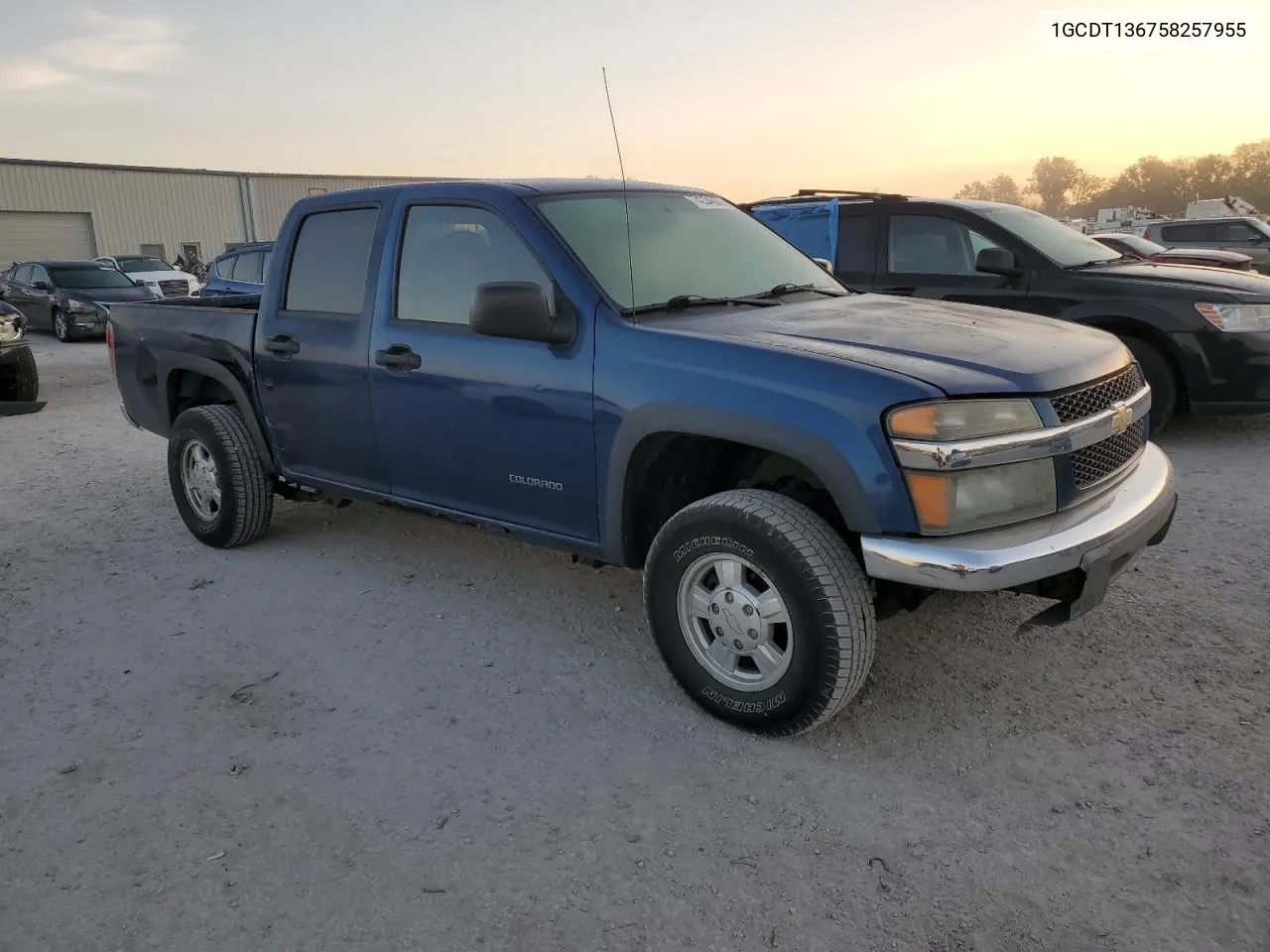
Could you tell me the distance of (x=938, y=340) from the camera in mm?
3145

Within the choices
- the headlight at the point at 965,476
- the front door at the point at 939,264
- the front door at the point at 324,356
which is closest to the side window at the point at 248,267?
the front door at the point at 939,264

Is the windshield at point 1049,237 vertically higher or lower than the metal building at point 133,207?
lower

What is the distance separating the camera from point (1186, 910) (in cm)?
228

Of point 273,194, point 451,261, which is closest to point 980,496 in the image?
point 451,261

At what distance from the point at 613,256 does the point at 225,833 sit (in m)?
2.35

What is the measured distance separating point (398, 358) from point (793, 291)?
1.70 meters

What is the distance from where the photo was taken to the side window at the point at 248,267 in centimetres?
1327

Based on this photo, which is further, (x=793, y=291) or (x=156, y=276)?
(x=156, y=276)

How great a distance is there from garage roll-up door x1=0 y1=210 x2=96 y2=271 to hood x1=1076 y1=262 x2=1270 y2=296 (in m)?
41.1

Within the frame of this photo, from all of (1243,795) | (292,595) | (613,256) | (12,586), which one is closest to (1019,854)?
(1243,795)

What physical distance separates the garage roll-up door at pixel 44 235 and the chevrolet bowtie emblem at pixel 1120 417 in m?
43.1

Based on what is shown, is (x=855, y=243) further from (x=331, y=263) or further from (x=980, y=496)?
(x=980, y=496)

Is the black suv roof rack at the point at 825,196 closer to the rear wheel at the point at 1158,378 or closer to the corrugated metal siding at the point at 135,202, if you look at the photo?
the rear wheel at the point at 1158,378

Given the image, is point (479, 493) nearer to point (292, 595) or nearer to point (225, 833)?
point (292, 595)
